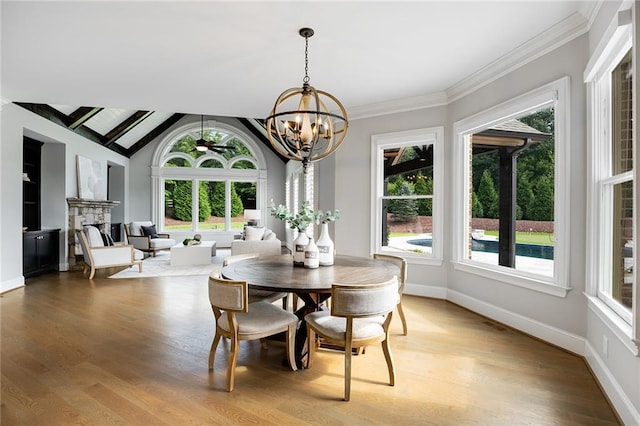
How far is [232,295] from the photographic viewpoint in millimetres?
2094

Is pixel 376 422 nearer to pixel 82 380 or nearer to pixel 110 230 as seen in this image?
pixel 82 380

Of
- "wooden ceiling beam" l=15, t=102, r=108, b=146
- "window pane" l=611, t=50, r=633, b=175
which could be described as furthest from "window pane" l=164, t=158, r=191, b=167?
"window pane" l=611, t=50, r=633, b=175

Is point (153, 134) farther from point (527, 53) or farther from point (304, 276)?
point (527, 53)

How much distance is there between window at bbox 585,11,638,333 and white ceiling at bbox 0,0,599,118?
57cm

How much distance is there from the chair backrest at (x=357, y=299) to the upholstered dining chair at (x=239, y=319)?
0.53 metres

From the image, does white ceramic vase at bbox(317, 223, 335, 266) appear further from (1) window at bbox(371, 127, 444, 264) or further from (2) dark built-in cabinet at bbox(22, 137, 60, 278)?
(2) dark built-in cabinet at bbox(22, 137, 60, 278)

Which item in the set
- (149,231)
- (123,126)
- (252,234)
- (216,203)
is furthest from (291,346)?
(216,203)

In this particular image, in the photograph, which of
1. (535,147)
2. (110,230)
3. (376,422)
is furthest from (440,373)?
(110,230)

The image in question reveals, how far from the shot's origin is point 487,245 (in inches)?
151

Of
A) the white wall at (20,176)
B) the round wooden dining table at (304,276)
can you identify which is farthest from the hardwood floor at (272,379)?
the white wall at (20,176)

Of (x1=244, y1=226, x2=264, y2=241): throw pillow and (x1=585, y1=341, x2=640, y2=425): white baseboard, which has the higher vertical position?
(x1=244, y1=226, x2=264, y2=241): throw pillow

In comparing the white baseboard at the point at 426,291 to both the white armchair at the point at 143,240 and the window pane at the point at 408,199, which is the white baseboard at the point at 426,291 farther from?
the white armchair at the point at 143,240

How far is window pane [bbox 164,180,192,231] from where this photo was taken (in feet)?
34.3

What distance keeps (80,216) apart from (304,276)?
21.6ft
